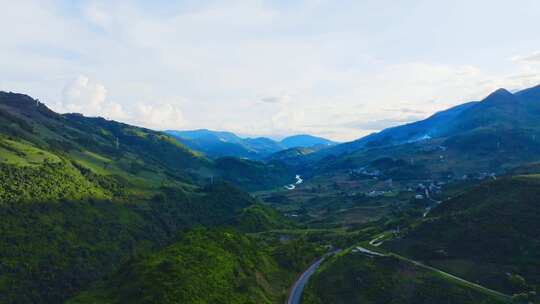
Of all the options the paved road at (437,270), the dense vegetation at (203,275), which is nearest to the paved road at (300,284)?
the dense vegetation at (203,275)

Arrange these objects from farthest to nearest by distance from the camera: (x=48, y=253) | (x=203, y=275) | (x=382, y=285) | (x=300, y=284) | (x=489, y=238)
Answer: (x=48, y=253), (x=489, y=238), (x=300, y=284), (x=382, y=285), (x=203, y=275)

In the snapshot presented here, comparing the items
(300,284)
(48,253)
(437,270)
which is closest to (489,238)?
(437,270)

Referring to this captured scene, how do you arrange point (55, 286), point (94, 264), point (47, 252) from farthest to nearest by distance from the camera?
point (94, 264), point (47, 252), point (55, 286)

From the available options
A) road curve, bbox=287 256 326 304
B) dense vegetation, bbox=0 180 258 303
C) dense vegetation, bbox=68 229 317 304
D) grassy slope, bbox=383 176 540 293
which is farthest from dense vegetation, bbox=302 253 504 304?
dense vegetation, bbox=0 180 258 303

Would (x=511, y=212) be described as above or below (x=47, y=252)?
above

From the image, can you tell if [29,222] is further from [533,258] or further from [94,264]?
[533,258]

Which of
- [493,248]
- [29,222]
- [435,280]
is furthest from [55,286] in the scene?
[493,248]

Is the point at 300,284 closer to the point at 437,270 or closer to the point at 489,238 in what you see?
the point at 437,270

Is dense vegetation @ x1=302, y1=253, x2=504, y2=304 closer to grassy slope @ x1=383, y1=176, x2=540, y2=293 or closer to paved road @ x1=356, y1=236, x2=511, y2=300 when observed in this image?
paved road @ x1=356, y1=236, x2=511, y2=300

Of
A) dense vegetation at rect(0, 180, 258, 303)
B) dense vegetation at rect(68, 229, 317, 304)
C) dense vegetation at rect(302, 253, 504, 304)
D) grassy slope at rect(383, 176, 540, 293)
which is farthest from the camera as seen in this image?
dense vegetation at rect(0, 180, 258, 303)
